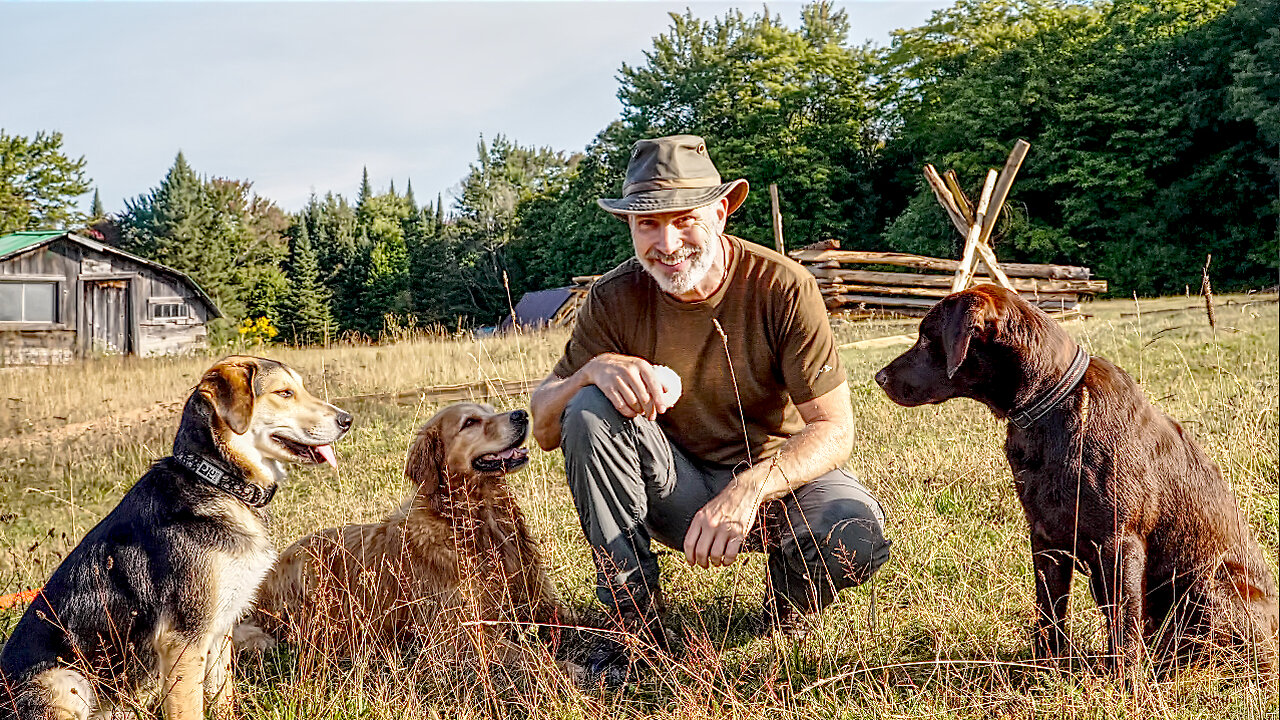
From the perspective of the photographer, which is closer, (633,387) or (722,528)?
(722,528)

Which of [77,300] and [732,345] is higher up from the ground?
[77,300]

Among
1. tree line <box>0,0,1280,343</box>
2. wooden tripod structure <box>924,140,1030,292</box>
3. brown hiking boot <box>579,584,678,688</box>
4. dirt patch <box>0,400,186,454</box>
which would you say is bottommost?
dirt patch <box>0,400,186,454</box>

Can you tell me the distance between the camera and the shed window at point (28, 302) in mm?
26641

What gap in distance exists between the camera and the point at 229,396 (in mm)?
3008

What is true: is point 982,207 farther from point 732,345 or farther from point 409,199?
point 409,199

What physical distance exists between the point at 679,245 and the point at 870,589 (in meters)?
1.65

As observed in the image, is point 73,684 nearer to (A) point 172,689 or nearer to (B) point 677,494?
(A) point 172,689

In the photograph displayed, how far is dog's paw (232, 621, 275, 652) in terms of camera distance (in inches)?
144

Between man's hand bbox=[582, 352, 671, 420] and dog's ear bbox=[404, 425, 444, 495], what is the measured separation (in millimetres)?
970

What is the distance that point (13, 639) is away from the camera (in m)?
2.76

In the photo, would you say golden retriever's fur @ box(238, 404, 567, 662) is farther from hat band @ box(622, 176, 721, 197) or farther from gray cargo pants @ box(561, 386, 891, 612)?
hat band @ box(622, 176, 721, 197)

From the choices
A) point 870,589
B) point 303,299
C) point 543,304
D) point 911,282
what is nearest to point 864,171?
point 543,304

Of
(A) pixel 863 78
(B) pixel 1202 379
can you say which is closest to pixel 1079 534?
(B) pixel 1202 379

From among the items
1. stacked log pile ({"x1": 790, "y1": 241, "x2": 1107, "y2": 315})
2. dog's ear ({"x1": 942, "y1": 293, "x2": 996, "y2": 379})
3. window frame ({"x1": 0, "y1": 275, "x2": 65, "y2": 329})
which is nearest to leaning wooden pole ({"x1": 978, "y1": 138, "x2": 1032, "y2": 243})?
stacked log pile ({"x1": 790, "y1": 241, "x2": 1107, "y2": 315})
